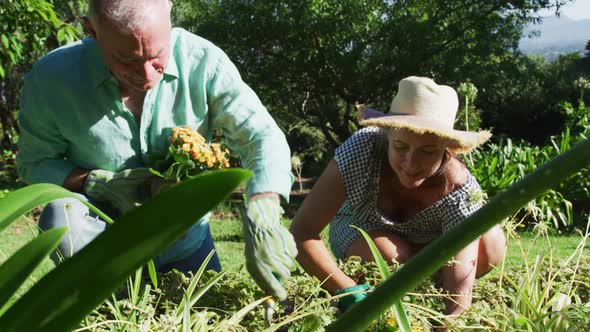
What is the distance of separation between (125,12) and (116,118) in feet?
1.78

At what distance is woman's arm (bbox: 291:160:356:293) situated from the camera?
215cm

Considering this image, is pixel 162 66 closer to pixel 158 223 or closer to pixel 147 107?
pixel 147 107

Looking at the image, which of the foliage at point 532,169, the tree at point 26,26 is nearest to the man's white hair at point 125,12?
the tree at point 26,26

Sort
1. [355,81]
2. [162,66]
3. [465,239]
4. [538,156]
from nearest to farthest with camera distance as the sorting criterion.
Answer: [465,239] → [162,66] → [538,156] → [355,81]

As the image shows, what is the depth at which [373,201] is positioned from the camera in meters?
2.49

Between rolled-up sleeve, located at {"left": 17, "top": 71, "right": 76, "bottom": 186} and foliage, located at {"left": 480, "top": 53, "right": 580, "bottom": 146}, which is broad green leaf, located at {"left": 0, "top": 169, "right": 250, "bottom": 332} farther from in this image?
foliage, located at {"left": 480, "top": 53, "right": 580, "bottom": 146}

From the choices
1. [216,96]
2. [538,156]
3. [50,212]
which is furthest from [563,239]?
[50,212]

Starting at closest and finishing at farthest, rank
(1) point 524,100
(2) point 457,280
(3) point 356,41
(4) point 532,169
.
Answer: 1. (2) point 457,280
2. (4) point 532,169
3. (3) point 356,41
4. (1) point 524,100

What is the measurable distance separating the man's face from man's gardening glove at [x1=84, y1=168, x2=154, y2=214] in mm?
358

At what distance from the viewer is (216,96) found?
6.87 feet

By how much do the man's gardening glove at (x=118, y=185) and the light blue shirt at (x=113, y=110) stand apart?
0.29 ft

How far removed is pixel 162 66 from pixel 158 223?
140 cm

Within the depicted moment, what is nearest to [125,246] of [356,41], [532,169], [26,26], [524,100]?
[26,26]

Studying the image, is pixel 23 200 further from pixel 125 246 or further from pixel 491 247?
pixel 491 247
